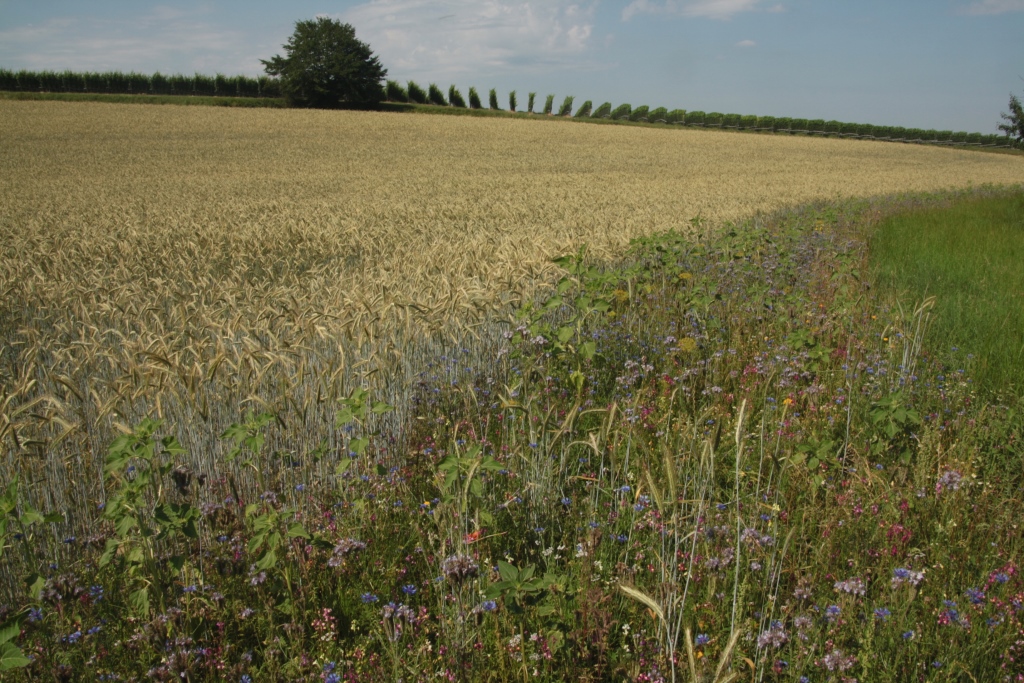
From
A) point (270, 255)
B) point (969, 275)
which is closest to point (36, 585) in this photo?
point (270, 255)

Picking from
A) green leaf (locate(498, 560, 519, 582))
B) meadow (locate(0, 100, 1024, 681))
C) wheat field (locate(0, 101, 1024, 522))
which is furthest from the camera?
wheat field (locate(0, 101, 1024, 522))

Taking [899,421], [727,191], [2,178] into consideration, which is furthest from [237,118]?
[899,421]

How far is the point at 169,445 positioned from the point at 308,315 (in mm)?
1988

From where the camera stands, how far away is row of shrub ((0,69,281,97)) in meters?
47.8

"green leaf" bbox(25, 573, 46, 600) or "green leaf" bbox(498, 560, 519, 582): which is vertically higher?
"green leaf" bbox(498, 560, 519, 582)

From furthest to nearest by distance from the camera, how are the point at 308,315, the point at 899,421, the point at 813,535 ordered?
the point at 308,315
the point at 899,421
the point at 813,535

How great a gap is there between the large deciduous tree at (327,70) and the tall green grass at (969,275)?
45.7 metres

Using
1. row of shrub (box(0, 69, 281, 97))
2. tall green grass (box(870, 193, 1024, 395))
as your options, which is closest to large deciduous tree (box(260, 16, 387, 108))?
row of shrub (box(0, 69, 281, 97))

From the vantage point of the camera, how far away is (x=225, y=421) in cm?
365

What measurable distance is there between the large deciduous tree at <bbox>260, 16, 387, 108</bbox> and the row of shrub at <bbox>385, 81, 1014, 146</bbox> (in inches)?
302

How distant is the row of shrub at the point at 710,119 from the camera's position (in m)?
60.2

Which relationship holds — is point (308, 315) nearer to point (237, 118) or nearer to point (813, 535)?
point (813, 535)

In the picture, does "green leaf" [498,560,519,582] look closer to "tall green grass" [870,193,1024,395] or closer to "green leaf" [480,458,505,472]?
"green leaf" [480,458,505,472]

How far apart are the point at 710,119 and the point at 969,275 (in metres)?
56.6
